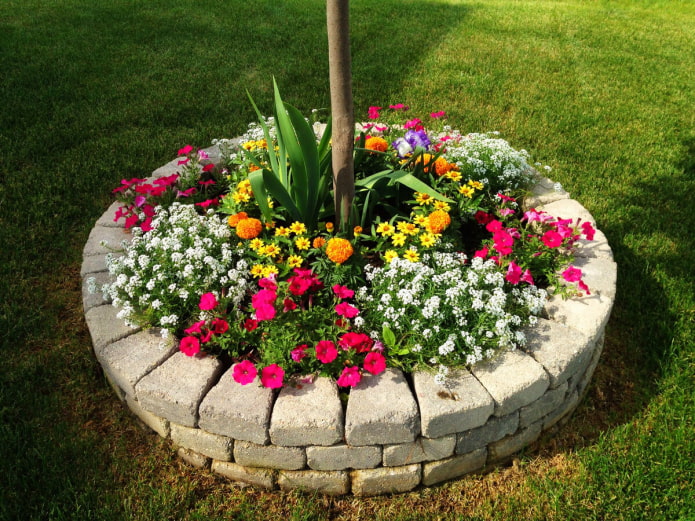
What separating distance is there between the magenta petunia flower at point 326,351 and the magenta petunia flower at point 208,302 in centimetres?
47

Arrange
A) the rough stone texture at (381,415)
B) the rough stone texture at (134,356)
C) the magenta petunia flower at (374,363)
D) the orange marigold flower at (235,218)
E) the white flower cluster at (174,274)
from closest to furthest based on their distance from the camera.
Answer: the rough stone texture at (381,415)
the magenta petunia flower at (374,363)
the rough stone texture at (134,356)
the white flower cluster at (174,274)
the orange marigold flower at (235,218)

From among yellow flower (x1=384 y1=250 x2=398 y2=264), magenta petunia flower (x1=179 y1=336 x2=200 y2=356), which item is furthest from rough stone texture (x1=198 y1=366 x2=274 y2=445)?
yellow flower (x1=384 y1=250 x2=398 y2=264)

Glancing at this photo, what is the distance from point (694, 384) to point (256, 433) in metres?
2.09

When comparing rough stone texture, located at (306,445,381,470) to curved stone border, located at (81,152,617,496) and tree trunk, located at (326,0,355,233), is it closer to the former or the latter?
curved stone border, located at (81,152,617,496)

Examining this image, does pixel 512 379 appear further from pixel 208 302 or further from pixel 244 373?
pixel 208 302

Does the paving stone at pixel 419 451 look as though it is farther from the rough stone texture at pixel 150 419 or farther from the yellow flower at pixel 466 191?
the yellow flower at pixel 466 191

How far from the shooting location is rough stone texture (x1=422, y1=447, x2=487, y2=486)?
2111mm

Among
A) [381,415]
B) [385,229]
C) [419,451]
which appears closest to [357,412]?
[381,415]

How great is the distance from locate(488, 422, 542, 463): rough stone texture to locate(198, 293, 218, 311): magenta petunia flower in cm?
127

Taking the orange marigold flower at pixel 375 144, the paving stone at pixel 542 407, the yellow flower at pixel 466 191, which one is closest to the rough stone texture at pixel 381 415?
the paving stone at pixel 542 407

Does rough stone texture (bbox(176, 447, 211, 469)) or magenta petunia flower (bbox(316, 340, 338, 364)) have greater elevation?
magenta petunia flower (bbox(316, 340, 338, 364))

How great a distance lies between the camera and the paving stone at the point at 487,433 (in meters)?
2.07

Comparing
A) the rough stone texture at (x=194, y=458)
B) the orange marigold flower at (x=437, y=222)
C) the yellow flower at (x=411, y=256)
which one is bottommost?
the rough stone texture at (x=194, y=458)

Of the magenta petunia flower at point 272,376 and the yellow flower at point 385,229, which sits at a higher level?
the yellow flower at point 385,229
